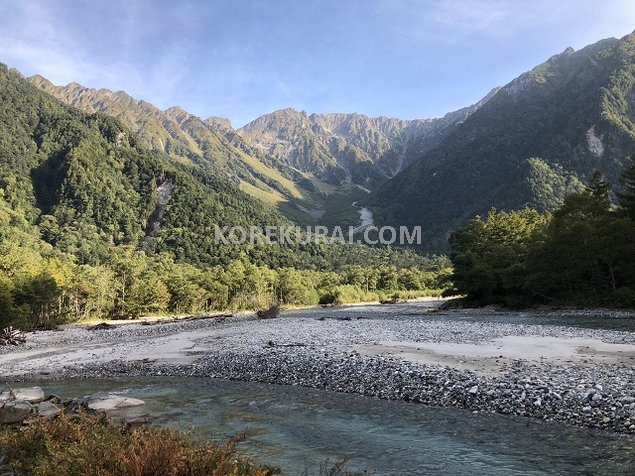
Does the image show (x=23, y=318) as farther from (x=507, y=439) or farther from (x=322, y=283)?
(x=322, y=283)

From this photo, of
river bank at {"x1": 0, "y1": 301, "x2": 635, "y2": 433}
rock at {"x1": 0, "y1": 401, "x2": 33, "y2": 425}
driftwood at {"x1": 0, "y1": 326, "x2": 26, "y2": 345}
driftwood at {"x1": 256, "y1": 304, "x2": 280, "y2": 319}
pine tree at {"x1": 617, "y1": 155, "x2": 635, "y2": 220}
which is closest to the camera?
rock at {"x1": 0, "y1": 401, "x2": 33, "y2": 425}

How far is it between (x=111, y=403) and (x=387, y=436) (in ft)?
31.7

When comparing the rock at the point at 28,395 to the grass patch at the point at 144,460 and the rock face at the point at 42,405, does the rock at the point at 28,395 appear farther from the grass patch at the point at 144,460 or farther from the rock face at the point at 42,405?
the grass patch at the point at 144,460

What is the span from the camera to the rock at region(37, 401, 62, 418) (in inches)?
491

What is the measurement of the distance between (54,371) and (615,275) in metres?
60.6

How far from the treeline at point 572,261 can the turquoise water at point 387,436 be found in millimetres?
46406

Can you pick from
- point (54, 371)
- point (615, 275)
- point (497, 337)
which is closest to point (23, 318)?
point (54, 371)

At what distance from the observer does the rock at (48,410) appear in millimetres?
12478

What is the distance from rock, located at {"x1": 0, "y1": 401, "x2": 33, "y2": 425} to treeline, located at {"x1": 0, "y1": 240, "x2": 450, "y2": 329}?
51.8 metres

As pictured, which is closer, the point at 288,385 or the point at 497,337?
the point at 288,385

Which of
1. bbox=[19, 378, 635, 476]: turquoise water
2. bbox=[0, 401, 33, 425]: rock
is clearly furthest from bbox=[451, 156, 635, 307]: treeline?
bbox=[0, 401, 33, 425]: rock

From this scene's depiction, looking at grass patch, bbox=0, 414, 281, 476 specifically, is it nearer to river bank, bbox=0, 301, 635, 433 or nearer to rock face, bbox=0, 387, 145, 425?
rock face, bbox=0, 387, 145, 425

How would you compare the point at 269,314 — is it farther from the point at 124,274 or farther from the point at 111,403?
the point at 111,403

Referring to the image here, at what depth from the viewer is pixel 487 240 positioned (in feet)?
259
